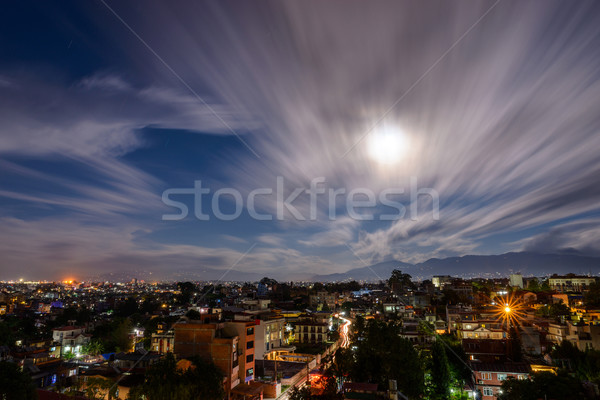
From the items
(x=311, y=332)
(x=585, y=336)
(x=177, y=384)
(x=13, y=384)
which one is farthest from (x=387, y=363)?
(x=311, y=332)

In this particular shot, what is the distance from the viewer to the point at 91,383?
26.7 metres

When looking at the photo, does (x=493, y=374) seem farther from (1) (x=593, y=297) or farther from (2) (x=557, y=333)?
(1) (x=593, y=297)

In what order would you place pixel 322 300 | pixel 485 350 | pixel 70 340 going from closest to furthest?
pixel 485 350, pixel 70 340, pixel 322 300

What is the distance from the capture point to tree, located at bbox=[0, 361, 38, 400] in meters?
18.8

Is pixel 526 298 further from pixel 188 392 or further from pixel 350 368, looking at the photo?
pixel 188 392

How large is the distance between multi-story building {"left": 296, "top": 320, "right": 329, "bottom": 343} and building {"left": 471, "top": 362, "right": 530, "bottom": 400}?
26778 mm

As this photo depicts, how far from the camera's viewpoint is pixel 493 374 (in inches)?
1323

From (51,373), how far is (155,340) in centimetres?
1280

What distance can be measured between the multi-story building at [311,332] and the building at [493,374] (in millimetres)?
26778

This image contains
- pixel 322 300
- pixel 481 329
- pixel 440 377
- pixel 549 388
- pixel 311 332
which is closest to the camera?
pixel 549 388

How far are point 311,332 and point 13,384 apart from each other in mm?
43746

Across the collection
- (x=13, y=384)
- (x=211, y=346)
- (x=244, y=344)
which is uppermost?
(x=13, y=384)

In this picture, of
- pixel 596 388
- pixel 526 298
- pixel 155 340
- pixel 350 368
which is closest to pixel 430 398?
pixel 350 368

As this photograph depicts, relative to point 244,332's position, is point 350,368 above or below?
below
